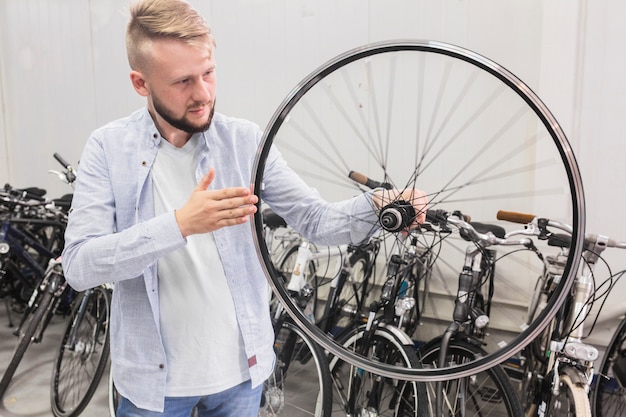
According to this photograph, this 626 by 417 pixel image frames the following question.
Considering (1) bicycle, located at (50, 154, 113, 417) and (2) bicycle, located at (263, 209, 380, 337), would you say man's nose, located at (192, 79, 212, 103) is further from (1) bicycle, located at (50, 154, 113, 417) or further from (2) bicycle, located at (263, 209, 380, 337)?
(1) bicycle, located at (50, 154, 113, 417)

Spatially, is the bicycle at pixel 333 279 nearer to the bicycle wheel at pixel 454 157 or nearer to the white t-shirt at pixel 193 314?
the bicycle wheel at pixel 454 157

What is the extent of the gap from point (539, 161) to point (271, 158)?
1701 mm

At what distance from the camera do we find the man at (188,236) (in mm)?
1097

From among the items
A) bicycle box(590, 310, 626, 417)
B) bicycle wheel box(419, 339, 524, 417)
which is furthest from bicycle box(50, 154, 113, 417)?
bicycle box(590, 310, 626, 417)

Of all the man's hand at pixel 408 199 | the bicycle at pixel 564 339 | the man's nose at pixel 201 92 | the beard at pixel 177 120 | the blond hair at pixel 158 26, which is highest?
the blond hair at pixel 158 26

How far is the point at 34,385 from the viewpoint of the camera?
10.1 feet

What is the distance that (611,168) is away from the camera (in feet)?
8.00

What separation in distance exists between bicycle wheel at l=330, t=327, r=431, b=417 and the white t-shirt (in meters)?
1.00

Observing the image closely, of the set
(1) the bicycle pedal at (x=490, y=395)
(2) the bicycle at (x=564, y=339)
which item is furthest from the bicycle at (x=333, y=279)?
(2) the bicycle at (x=564, y=339)

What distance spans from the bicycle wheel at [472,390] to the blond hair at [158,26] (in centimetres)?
148

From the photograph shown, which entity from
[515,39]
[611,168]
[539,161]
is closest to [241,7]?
[515,39]

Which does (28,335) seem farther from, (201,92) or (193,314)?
(201,92)

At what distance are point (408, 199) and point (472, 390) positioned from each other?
1361mm

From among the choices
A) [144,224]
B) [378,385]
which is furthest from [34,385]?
[144,224]
